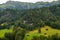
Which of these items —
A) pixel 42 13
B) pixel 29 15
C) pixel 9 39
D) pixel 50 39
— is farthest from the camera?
pixel 42 13

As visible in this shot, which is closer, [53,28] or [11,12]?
[53,28]

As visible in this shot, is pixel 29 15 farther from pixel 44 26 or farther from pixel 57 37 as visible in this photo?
pixel 57 37

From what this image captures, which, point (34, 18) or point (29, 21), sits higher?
point (34, 18)

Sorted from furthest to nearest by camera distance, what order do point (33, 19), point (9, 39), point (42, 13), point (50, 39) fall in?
point (42, 13)
point (33, 19)
point (50, 39)
point (9, 39)

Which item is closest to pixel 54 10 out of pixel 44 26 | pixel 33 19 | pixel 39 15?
pixel 39 15

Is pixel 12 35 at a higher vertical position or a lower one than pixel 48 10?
higher

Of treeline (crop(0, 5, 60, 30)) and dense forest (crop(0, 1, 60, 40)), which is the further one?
treeline (crop(0, 5, 60, 30))

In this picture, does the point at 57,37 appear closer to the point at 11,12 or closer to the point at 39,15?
the point at 39,15

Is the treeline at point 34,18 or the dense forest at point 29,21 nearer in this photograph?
the dense forest at point 29,21
